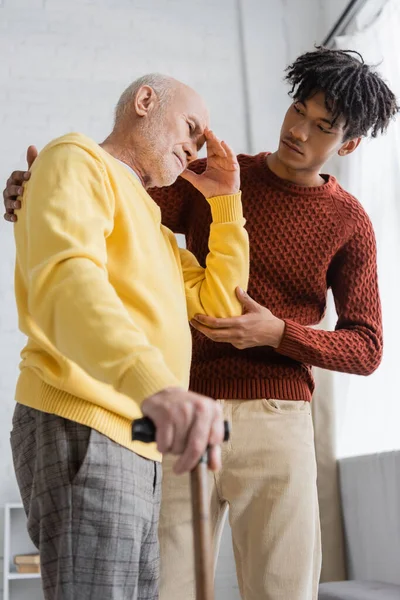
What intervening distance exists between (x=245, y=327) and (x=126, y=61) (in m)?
3.04

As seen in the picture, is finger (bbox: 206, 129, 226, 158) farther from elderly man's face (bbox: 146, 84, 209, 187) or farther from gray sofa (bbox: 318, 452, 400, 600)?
gray sofa (bbox: 318, 452, 400, 600)

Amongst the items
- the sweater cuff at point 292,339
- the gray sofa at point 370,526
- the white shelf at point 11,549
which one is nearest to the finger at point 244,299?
the sweater cuff at point 292,339

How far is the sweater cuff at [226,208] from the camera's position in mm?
1689

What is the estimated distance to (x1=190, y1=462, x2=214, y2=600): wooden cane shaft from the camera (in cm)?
86

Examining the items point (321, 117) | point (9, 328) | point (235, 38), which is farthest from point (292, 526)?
point (235, 38)

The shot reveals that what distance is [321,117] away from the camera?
1.96 metres

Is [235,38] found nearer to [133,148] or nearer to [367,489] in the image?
[367,489]

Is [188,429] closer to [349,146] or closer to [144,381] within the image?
[144,381]

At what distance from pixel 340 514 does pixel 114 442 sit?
2.66m

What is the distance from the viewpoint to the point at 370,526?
10.8 ft

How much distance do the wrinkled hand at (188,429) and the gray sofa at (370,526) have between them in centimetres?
203

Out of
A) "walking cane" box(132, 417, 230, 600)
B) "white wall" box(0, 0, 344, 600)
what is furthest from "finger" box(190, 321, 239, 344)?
"white wall" box(0, 0, 344, 600)

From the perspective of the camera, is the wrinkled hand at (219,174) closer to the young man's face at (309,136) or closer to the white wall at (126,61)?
the young man's face at (309,136)

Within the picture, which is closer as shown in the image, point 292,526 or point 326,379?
point 292,526
